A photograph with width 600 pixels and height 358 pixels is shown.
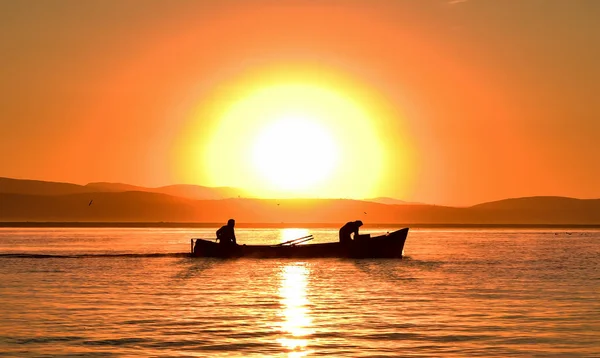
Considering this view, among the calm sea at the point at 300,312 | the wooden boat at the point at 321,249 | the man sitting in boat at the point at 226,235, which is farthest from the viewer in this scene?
the wooden boat at the point at 321,249

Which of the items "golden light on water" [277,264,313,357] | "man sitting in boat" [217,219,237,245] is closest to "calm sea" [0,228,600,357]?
"golden light on water" [277,264,313,357]

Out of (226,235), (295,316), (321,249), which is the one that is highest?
(226,235)

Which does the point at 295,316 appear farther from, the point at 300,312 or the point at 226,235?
the point at 226,235

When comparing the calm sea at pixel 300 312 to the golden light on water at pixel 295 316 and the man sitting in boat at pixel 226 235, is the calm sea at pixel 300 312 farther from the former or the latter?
the man sitting in boat at pixel 226 235

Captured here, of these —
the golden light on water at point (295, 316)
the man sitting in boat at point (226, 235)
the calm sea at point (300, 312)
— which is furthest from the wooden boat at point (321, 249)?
the golden light on water at point (295, 316)

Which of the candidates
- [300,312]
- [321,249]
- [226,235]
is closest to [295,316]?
[300,312]

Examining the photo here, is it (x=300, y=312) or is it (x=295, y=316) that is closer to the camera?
(x=295, y=316)

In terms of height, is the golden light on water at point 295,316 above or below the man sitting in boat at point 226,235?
below

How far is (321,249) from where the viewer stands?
68.8 m

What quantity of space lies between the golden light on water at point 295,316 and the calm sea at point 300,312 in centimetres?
6

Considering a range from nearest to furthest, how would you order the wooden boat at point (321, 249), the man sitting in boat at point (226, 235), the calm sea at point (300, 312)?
the calm sea at point (300, 312), the man sitting in boat at point (226, 235), the wooden boat at point (321, 249)

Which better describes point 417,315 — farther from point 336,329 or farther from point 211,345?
point 211,345

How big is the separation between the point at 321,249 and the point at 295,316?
37597mm

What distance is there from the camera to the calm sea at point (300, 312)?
959 inches
